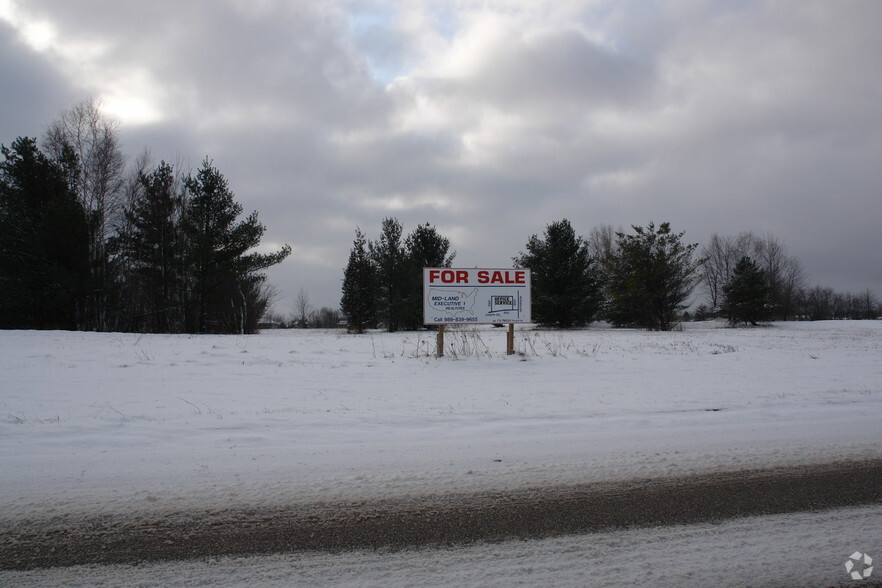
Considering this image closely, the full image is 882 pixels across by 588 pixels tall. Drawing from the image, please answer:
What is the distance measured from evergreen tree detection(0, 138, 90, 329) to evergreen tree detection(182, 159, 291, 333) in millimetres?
4748

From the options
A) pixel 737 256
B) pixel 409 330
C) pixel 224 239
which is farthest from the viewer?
pixel 737 256

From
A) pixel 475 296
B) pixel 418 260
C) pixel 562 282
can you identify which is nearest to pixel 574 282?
pixel 562 282

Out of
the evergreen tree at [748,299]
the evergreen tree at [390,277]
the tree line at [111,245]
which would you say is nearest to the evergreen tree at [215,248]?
the tree line at [111,245]

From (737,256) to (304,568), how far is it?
238ft

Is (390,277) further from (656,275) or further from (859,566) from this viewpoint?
(859,566)

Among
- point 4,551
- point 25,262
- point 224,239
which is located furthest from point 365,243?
point 4,551

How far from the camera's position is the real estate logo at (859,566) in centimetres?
235

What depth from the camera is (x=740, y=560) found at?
98.8 inches

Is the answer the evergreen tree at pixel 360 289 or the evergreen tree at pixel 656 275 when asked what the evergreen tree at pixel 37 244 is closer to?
the evergreen tree at pixel 360 289

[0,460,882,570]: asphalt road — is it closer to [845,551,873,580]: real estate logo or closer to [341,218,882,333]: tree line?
[845,551,873,580]: real estate logo

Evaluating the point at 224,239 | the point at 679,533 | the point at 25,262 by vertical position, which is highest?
the point at 224,239

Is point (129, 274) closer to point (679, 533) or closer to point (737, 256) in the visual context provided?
point (679, 533)

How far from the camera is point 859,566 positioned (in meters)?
2.43

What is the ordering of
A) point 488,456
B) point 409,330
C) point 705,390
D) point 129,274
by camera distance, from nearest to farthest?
point 488,456 → point 705,390 → point 129,274 → point 409,330
